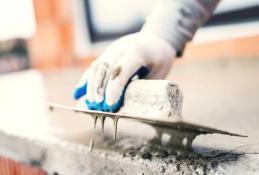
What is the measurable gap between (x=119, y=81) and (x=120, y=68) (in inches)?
1.3

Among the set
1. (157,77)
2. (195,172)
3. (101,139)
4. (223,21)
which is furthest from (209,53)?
(195,172)

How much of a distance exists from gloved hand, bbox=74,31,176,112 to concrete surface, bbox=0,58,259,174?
83 mm

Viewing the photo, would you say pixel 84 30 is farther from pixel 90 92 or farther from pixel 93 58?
pixel 90 92

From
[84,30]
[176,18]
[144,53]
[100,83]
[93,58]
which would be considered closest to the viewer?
[100,83]

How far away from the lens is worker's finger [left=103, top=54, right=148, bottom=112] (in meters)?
0.65

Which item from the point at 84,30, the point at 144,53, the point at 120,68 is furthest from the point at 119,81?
the point at 84,30

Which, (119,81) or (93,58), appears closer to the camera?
(119,81)

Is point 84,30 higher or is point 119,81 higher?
point 84,30

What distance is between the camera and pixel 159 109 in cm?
57

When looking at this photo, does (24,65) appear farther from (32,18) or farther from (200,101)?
(200,101)

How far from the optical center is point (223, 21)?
1.96 meters

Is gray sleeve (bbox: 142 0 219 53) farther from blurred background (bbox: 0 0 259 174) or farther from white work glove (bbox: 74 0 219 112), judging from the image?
blurred background (bbox: 0 0 259 174)

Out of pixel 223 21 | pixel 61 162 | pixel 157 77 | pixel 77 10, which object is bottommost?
pixel 61 162

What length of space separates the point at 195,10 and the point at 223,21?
1.12m
